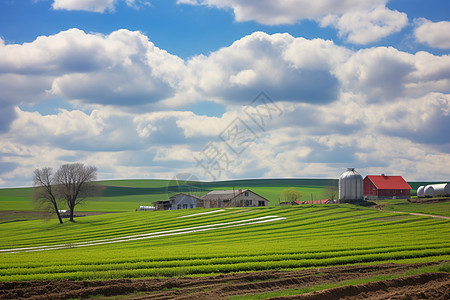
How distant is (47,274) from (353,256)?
2167 centimetres

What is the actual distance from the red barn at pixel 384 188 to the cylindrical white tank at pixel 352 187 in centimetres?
1467

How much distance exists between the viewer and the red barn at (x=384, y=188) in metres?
112

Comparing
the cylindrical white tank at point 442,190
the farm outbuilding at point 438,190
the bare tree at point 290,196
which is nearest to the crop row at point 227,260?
the cylindrical white tank at point 442,190

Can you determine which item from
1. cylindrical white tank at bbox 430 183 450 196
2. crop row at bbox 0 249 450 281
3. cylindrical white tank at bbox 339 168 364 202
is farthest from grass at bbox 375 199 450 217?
crop row at bbox 0 249 450 281

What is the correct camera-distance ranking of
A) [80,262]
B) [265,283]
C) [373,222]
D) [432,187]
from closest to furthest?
1. [265,283]
2. [80,262]
3. [373,222]
4. [432,187]

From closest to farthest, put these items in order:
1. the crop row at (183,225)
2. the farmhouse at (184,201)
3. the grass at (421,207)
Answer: the crop row at (183,225)
the grass at (421,207)
the farmhouse at (184,201)

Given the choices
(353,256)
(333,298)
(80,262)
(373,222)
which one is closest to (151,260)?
(80,262)

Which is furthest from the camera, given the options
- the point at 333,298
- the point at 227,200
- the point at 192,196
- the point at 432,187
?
the point at 192,196

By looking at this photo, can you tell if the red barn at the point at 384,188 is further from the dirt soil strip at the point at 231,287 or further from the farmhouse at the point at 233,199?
the dirt soil strip at the point at 231,287

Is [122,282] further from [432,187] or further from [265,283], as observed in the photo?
[432,187]

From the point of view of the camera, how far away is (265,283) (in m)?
22.8

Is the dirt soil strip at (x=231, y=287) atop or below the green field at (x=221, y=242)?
atop

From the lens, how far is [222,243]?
4956 centimetres

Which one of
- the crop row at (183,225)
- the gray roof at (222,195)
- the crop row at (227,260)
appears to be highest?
the gray roof at (222,195)
